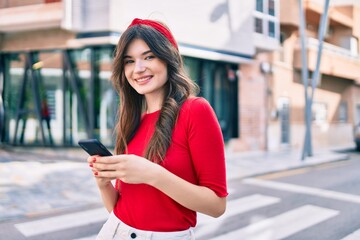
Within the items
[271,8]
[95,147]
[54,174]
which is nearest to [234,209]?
[54,174]

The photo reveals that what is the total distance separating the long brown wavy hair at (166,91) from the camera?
4.70 feet

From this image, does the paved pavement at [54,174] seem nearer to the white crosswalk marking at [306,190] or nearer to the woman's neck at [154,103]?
the white crosswalk marking at [306,190]

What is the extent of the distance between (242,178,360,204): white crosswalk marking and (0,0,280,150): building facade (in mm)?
4501

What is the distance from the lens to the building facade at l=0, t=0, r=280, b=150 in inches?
421

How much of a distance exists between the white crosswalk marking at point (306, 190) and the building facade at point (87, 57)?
14.8ft

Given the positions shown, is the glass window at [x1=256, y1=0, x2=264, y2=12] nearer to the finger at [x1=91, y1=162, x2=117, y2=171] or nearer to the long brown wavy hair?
the long brown wavy hair

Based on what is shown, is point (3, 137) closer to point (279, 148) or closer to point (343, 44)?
point (279, 148)

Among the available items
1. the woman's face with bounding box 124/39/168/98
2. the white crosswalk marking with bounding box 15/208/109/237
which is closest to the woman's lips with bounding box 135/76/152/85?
the woman's face with bounding box 124/39/168/98

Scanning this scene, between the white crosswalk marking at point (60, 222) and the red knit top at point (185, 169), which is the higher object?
the red knit top at point (185, 169)

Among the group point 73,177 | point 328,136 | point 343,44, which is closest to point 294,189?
point 73,177

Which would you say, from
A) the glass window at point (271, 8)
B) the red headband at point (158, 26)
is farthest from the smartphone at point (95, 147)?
the glass window at point (271, 8)

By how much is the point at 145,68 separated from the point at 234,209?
4.86 metres

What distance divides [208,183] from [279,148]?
15.1 meters

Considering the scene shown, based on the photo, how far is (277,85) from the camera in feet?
52.6
